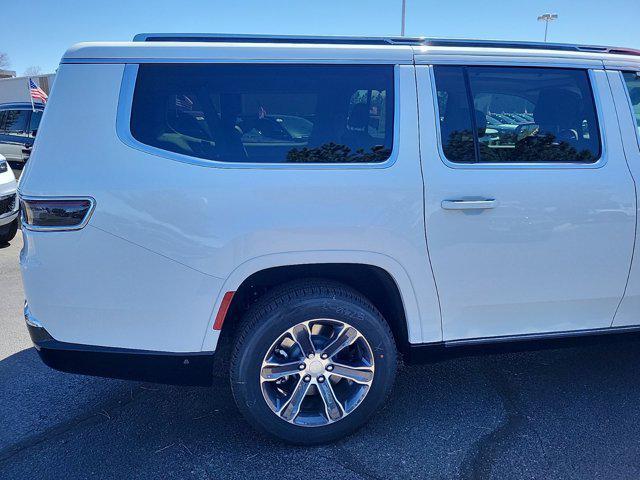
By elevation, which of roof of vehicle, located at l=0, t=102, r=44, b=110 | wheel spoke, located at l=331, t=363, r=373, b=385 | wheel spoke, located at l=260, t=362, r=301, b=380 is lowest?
wheel spoke, located at l=331, t=363, r=373, b=385

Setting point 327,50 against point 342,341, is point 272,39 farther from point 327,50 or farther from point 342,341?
point 342,341

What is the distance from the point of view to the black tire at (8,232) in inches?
244

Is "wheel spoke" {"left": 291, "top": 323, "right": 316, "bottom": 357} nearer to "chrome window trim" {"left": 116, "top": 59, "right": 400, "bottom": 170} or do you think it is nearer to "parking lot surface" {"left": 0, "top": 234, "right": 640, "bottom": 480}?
"parking lot surface" {"left": 0, "top": 234, "right": 640, "bottom": 480}

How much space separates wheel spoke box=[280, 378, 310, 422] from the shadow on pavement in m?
0.21

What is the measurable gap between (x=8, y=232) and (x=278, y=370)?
5.55 meters

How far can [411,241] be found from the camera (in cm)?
232

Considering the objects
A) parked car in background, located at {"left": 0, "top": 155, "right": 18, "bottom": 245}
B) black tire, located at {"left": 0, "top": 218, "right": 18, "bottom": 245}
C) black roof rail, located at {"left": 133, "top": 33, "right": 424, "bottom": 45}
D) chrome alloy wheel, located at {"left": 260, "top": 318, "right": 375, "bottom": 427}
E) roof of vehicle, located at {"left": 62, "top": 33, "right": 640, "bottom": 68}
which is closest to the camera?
roof of vehicle, located at {"left": 62, "top": 33, "right": 640, "bottom": 68}

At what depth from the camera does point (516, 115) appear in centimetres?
274

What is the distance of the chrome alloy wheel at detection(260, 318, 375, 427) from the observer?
2.42 m

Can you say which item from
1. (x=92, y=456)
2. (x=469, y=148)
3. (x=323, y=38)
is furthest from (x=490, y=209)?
(x=92, y=456)

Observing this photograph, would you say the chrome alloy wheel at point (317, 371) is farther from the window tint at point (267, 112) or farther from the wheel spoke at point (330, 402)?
the window tint at point (267, 112)

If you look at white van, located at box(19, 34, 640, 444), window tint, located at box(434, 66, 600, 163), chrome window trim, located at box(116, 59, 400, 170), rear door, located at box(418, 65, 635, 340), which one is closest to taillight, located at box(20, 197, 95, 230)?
white van, located at box(19, 34, 640, 444)

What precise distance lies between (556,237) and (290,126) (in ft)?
4.81

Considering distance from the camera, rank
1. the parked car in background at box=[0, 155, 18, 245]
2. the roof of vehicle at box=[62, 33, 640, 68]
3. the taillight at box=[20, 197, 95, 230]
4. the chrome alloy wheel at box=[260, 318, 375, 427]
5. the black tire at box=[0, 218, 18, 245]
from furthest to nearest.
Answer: the black tire at box=[0, 218, 18, 245] < the parked car in background at box=[0, 155, 18, 245] < the chrome alloy wheel at box=[260, 318, 375, 427] < the roof of vehicle at box=[62, 33, 640, 68] < the taillight at box=[20, 197, 95, 230]
